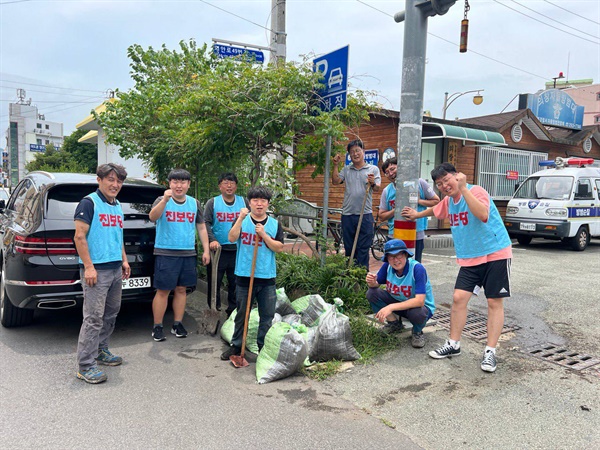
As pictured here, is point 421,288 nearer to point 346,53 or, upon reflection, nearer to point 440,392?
point 440,392

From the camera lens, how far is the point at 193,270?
15.7ft

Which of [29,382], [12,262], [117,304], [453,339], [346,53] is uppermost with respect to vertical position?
[346,53]

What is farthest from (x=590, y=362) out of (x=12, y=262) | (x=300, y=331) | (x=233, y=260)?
(x=12, y=262)

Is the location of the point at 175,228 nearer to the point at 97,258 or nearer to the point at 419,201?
the point at 97,258

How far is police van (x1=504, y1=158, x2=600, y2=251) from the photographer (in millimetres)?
11359

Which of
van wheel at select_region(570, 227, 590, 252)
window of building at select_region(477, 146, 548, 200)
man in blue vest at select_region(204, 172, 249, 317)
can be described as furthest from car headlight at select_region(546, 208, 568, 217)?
man in blue vest at select_region(204, 172, 249, 317)

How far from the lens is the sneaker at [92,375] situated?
3682 millimetres

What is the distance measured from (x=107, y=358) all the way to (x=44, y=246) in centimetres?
122

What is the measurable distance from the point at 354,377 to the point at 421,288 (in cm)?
106

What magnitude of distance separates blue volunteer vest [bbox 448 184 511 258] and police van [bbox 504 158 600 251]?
28.0ft

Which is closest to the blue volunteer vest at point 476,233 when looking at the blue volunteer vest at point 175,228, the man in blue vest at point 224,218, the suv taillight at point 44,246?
the man in blue vest at point 224,218

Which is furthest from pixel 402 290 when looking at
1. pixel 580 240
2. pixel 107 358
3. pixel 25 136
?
pixel 25 136

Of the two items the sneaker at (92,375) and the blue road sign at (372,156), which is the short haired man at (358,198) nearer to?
the sneaker at (92,375)

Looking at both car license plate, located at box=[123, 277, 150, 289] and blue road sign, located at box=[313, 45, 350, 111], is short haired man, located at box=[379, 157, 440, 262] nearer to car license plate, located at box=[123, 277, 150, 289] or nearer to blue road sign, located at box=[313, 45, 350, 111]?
blue road sign, located at box=[313, 45, 350, 111]
